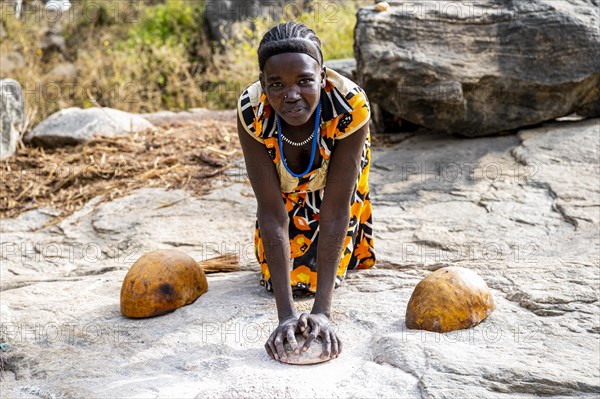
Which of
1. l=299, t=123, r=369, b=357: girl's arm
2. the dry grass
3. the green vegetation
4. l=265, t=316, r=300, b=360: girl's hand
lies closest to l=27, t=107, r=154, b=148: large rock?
the dry grass

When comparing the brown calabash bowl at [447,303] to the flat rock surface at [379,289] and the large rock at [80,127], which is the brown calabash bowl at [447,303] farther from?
the large rock at [80,127]

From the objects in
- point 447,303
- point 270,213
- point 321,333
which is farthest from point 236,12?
point 321,333

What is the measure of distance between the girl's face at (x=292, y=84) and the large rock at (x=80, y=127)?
406 cm

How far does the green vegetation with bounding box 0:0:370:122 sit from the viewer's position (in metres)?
8.90

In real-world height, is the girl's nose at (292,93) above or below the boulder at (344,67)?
above

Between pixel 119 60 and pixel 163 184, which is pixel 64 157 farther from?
pixel 119 60

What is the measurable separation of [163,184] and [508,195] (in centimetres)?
270

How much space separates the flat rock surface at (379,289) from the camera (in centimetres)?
296

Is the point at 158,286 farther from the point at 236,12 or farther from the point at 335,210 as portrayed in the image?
the point at 236,12

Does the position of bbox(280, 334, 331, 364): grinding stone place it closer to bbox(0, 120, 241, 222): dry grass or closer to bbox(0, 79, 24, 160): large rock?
bbox(0, 120, 241, 222): dry grass

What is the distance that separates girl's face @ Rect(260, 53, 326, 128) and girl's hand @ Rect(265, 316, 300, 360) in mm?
889

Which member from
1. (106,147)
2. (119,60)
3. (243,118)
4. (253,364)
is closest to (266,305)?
(253,364)

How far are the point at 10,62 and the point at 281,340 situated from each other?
8356 mm

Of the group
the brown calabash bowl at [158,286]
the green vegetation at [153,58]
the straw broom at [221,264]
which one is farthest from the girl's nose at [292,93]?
the green vegetation at [153,58]
